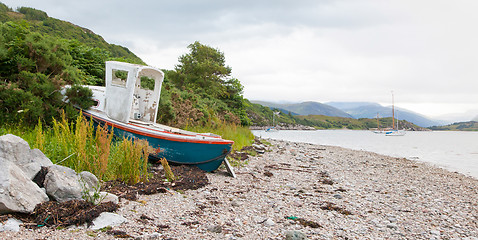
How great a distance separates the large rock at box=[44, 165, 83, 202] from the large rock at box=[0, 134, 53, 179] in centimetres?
26

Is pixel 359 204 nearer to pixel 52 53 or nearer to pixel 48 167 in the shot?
pixel 48 167

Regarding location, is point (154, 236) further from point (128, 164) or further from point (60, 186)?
point (128, 164)


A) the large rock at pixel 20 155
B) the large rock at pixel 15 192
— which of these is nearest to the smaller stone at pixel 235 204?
the large rock at pixel 15 192

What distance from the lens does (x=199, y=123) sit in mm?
16859

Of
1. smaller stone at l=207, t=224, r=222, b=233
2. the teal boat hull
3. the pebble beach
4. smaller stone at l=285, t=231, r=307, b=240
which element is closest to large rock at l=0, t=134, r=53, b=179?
the pebble beach

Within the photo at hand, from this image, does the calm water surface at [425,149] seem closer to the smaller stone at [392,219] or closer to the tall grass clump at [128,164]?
the smaller stone at [392,219]

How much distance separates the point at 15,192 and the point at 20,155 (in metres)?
1.00

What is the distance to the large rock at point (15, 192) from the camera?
12.0 feet

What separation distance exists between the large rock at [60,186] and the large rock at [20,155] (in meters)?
0.26

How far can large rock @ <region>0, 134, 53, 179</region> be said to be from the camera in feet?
14.5

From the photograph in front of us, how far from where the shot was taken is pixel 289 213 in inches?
223

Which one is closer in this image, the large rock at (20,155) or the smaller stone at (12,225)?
the smaller stone at (12,225)

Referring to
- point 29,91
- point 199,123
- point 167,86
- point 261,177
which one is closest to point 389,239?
point 261,177

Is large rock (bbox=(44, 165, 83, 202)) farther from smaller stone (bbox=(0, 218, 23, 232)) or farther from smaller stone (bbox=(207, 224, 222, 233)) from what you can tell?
smaller stone (bbox=(207, 224, 222, 233))
